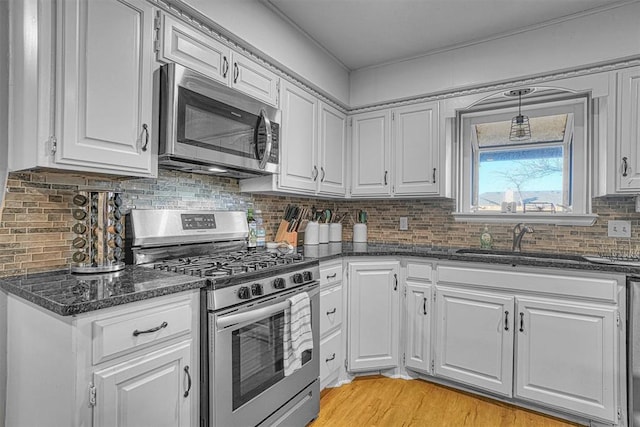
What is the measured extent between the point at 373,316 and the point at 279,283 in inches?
43.7

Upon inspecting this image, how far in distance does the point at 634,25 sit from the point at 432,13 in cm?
122

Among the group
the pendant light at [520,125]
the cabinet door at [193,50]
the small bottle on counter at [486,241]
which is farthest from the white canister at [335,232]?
the cabinet door at [193,50]

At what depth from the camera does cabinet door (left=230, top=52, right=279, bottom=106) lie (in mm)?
2102

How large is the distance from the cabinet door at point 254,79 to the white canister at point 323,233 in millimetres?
1198

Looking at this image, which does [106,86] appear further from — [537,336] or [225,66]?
[537,336]

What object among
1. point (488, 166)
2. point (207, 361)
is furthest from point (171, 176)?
point (488, 166)

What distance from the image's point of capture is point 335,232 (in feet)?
11.1

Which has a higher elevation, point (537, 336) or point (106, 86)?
point (106, 86)

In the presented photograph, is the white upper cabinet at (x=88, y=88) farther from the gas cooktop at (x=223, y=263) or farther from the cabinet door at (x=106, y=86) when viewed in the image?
the gas cooktop at (x=223, y=263)

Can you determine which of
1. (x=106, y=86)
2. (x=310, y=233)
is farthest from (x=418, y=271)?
(x=106, y=86)

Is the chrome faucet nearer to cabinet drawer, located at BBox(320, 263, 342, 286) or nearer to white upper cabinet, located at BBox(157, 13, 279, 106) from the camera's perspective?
cabinet drawer, located at BBox(320, 263, 342, 286)

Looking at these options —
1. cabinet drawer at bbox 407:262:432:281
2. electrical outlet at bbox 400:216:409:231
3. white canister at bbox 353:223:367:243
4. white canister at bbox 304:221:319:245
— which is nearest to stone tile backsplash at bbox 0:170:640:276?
electrical outlet at bbox 400:216:409:231

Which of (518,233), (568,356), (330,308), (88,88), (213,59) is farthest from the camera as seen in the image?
(518,233)

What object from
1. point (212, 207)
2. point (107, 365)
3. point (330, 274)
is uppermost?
point (212, 207)
